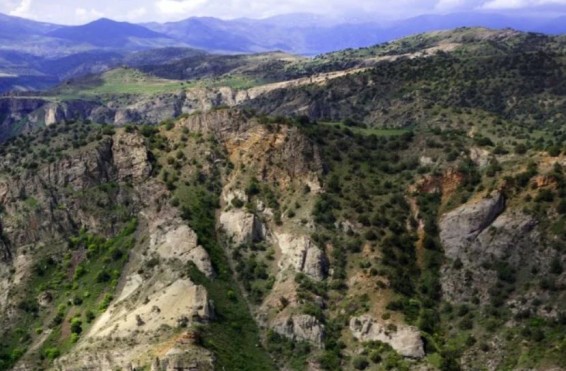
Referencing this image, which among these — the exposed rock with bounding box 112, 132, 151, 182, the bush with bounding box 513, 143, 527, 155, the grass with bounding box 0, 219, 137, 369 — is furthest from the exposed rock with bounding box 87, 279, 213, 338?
the bush with bounding box 513, 143, 527, 155

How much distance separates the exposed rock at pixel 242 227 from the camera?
10894 centimetres

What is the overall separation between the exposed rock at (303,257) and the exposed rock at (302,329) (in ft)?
32.0

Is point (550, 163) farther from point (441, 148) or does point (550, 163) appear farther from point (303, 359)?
point (303, 359)

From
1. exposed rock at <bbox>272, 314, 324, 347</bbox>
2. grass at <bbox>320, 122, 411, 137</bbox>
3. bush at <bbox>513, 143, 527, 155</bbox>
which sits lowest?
exposed rock at <bbox>272, 314, 324, 347</bbox>

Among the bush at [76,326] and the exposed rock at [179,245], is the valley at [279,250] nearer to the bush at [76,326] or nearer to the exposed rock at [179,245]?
the bush at [76,326]

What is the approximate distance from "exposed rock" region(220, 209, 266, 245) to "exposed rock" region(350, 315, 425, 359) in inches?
977

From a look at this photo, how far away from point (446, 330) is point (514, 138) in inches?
2824

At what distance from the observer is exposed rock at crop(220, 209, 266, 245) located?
357 ft

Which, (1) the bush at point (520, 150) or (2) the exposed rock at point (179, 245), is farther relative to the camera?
(1) the bush at point (520, 150)

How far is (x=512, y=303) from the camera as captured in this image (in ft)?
300

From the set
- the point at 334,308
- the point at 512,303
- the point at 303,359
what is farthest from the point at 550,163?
the point at 303,359

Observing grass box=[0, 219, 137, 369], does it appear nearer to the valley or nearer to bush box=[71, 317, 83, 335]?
the valley

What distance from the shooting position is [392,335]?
3425 inches

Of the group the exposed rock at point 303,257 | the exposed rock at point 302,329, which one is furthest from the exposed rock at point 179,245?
the exposed rock at point 302,329
